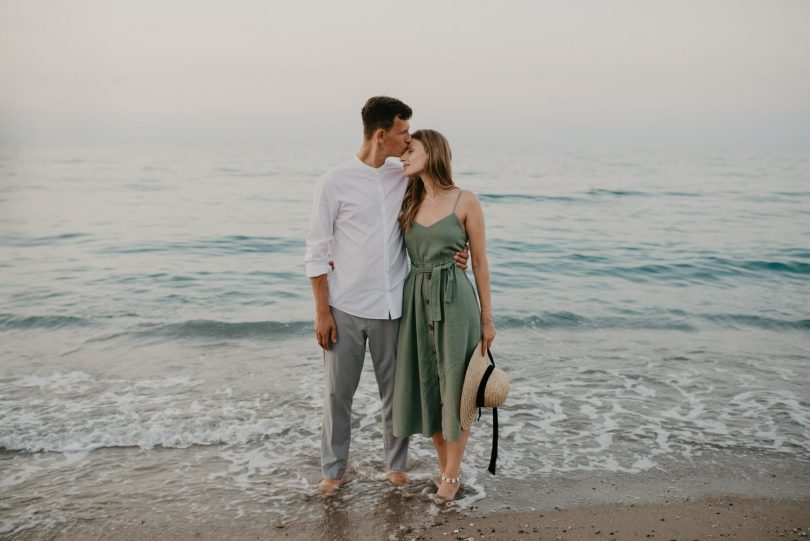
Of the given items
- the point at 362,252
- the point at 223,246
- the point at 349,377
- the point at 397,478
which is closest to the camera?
the point at 362,252

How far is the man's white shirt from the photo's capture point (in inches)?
140

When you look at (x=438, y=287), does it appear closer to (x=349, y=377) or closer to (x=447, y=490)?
(x=349, y=377)

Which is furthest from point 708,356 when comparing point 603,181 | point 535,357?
point 603,181

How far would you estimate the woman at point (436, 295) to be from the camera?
11.6ft

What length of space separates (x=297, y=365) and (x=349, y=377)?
116 inches

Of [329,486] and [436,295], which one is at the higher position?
[436,295]

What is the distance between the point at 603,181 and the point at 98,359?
22655 mm

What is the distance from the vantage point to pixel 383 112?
11.5ft

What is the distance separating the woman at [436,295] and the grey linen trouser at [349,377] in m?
0.08

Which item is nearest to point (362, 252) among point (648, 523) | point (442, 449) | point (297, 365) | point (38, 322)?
point (442, 449)

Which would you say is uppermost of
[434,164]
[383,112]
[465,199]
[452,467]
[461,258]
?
[383,112]

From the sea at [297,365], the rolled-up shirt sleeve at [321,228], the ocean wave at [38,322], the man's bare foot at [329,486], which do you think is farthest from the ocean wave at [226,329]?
the rolled-up shirt sleeve at [321,228]

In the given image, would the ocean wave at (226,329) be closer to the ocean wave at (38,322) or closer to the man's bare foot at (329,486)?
the ocean wave at (38,322)

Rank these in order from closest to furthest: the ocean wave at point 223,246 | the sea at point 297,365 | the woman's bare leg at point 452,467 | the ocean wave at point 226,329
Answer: the woman's bare leg at point 452,467 → the sea at point 297,365 → the ocean wave at point 226,329 → the ocean wave at point 223,246
